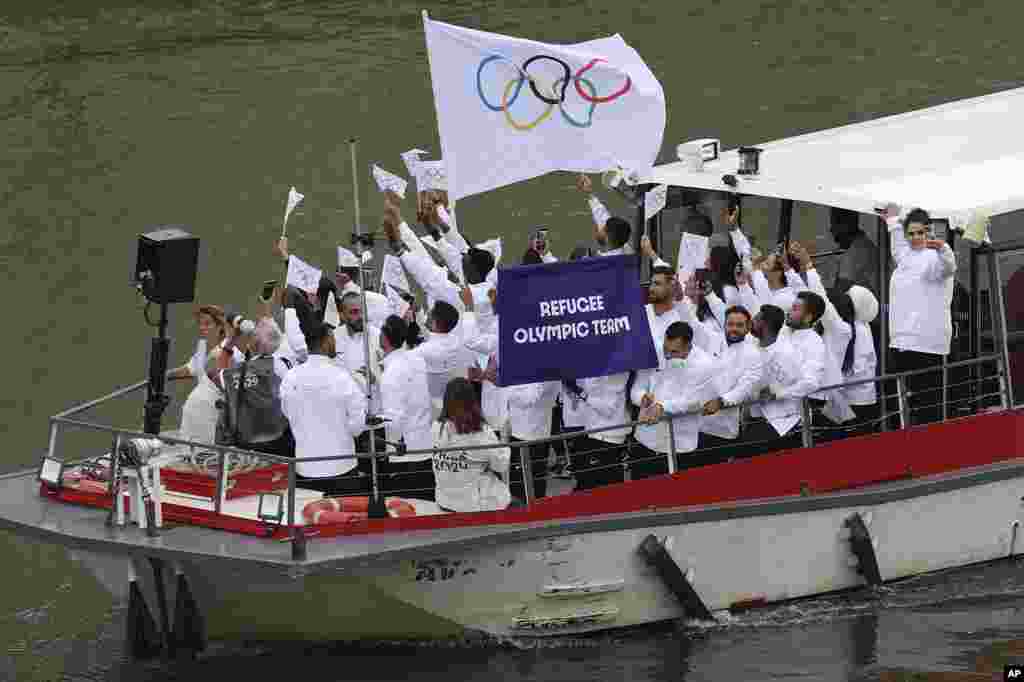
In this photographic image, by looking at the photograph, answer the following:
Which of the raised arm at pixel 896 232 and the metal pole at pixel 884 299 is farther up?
the raised arm at pixel 896 232

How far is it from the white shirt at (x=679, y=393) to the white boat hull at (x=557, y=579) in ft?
1.76

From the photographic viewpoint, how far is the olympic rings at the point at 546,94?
12695 mm

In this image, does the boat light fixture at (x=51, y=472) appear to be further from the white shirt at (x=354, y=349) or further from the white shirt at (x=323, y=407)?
the white shirt at (x=354, y=349)

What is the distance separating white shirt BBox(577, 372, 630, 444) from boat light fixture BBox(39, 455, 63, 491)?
3.23 meters

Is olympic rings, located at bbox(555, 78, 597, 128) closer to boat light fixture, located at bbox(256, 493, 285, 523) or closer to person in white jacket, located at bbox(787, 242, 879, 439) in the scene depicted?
person in white jacket, located at bbox(787, 242, 879, 439)

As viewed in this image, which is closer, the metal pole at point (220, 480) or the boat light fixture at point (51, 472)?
the metal pole at point (220, 480)

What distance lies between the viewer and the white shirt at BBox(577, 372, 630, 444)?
12.6 metres

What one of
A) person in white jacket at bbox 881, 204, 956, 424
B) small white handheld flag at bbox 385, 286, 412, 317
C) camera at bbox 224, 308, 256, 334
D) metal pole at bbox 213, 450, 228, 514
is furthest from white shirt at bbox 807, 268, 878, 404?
metal pole at bbox 213, 450, 228, 514

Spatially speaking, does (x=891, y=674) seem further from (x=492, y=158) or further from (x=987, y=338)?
(x=492, y=158)

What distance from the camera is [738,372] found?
1248cm

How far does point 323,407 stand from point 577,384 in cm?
158

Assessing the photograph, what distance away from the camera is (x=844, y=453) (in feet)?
42.1

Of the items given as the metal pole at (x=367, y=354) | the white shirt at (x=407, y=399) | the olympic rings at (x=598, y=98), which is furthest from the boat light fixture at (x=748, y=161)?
the white shirt at (x=407, y=399)

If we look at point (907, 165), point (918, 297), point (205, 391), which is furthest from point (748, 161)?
point (205, 391)
